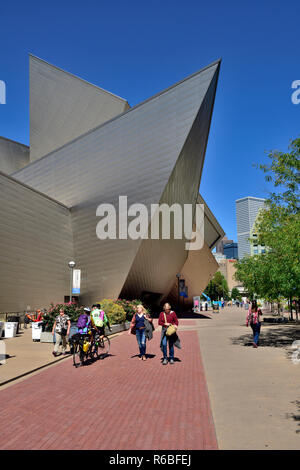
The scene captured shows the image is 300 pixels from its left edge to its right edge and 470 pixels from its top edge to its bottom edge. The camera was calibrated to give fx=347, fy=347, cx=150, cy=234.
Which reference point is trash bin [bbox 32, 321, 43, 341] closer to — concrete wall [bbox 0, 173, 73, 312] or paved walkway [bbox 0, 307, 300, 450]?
paved walkway [bbox 0, 307, 300, 450]

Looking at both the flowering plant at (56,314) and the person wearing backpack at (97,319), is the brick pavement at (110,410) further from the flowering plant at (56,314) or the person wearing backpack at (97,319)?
the flowering plant at (56,314)

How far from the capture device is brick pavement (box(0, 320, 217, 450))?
3959 millimetres

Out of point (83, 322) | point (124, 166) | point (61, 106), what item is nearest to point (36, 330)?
point (83, 322)

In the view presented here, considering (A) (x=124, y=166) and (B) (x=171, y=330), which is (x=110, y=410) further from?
(A) (x=124, y=166)

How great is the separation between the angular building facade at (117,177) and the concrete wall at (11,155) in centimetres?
1409

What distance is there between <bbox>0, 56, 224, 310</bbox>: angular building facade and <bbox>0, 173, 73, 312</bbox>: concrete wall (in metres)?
0.11

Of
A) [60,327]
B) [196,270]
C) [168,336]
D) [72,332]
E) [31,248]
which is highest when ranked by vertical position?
[31,248]

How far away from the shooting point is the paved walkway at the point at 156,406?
13.0ft

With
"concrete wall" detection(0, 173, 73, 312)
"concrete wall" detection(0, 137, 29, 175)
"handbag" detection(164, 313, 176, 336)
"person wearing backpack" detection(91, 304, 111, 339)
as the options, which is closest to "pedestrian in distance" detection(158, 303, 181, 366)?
"handbag" detection(164, 313, 176, 336)

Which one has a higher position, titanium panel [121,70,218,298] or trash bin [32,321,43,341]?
titanium panel [121,70,218,298]

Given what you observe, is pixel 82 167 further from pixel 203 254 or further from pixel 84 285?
pixel 203 254

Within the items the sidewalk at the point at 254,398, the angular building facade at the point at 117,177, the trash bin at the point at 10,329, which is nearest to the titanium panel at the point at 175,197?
the angular building facade at the point at 117,177

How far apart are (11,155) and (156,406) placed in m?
43.1

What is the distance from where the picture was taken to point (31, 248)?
76.2 feet
